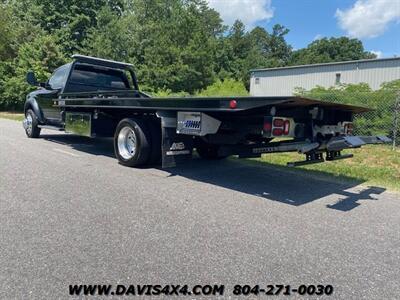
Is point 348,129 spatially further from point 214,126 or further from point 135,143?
point 135,143

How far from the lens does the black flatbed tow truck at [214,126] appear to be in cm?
482

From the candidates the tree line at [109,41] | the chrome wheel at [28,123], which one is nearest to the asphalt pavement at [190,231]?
the chrome wheel at [28,123]

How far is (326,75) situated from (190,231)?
91.7ft

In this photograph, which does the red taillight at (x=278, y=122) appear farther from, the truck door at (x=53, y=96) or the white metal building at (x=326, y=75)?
the white metal building at (x=326, y=75)

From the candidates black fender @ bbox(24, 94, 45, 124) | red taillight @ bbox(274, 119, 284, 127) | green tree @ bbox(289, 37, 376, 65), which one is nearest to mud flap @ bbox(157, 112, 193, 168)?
red taillight @ bbox(274, 119, 284, 127)

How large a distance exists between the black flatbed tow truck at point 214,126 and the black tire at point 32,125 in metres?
2.53

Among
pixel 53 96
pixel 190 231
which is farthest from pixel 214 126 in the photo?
pixel 53 96

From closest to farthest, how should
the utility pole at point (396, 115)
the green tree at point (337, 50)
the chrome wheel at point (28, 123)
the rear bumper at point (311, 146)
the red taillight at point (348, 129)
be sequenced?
1. the rear bumper at point (311, 146)
2. the red taillight at point (348, 129)
3. the utility pole at point (396, 115)
4. the chrome wheel at point (28, 123)
5. the green tree at point (337, 50)

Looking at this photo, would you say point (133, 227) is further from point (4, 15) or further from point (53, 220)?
point (4, 15)

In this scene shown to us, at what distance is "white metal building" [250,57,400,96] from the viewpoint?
2475cm

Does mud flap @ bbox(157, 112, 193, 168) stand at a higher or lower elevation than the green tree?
lower

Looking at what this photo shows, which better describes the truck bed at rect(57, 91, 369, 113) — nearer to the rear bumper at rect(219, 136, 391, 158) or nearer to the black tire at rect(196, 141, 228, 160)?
the rear bumper at rect(219, 136, 391, 158)

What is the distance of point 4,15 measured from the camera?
30.6m

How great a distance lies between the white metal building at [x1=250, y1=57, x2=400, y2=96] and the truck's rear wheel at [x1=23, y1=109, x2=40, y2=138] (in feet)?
67.5
